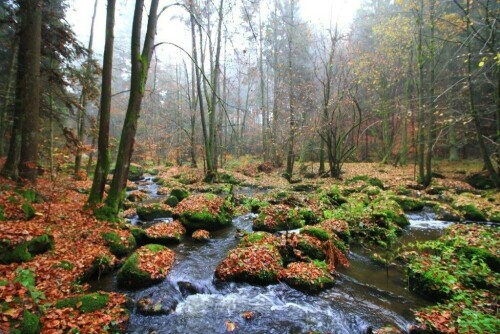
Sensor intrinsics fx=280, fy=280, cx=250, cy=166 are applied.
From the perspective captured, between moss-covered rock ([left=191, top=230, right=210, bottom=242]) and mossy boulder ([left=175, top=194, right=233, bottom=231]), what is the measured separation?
0.42m

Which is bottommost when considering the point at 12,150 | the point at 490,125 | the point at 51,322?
the point at 51,322

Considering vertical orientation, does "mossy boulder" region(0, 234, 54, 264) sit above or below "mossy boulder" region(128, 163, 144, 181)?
below

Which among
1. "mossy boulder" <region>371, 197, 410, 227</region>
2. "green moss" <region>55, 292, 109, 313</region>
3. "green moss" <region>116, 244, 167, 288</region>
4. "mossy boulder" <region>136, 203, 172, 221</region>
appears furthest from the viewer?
"mossy boulder" <region>136, 203, 172, 221</region>

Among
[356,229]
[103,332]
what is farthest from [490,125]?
[103,332]

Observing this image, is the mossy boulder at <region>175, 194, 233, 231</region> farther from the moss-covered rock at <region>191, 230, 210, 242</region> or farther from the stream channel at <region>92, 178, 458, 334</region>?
the stream channel at <region>92, 178, 458, 334</region>

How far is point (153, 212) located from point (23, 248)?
5.46 meters

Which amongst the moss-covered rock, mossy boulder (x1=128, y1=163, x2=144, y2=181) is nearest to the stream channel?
the moss-covered rock

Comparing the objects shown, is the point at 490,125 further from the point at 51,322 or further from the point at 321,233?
the point at 51,322

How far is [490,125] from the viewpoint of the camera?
20.9 m

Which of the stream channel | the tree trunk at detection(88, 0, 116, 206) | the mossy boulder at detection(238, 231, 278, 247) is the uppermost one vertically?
the tree trunk at detection(88, 0, 116, 206)

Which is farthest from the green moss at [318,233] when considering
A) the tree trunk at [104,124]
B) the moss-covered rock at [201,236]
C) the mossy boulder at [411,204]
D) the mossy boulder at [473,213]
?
the mossy boulder at [473,213]

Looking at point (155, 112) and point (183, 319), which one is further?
point (155, 112)

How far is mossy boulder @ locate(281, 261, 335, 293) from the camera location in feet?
19.6

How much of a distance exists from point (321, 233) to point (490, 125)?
69.2ft
